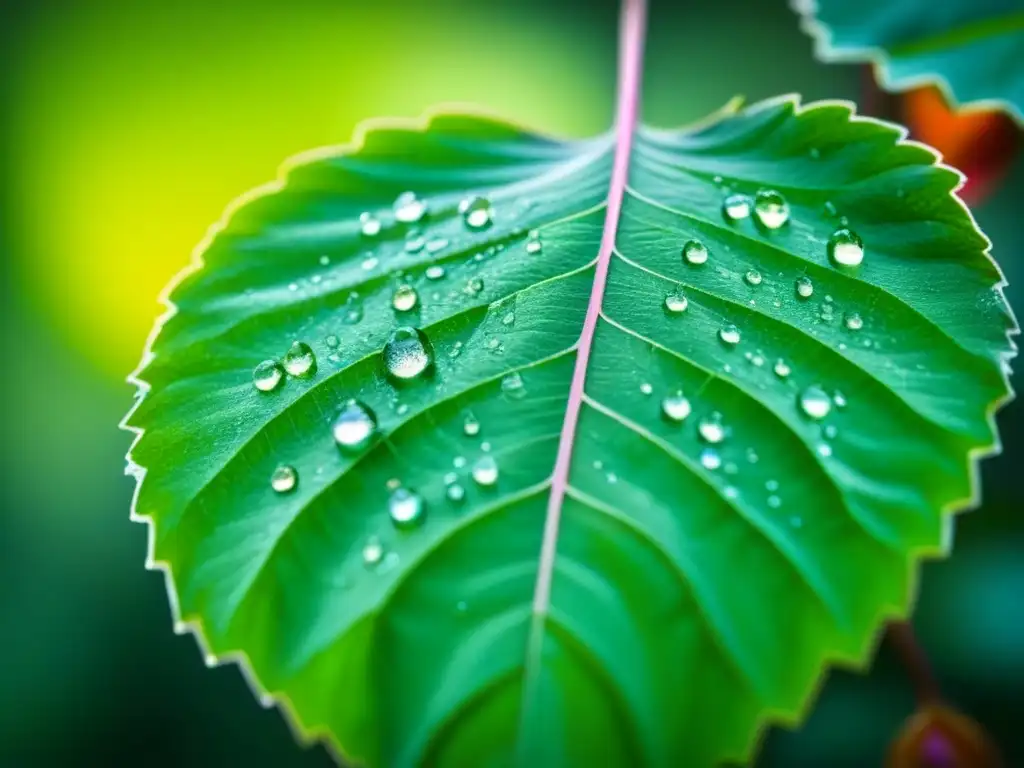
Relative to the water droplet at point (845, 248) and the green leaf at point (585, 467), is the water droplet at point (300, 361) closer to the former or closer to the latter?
the green leaf at point (585, 467)

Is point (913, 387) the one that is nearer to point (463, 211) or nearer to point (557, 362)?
point (557, 362)

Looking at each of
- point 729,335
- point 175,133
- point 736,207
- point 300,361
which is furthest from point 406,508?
point 175,133

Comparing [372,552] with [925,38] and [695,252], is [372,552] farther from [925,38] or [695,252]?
[925,38]

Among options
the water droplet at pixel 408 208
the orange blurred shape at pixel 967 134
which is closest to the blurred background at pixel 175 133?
the orange blurred shape at pixel 967 134

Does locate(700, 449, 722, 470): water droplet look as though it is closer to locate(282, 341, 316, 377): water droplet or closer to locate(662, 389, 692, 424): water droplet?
locate(662, 389, 692, 424): water droplet

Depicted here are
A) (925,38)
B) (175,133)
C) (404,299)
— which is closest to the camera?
(404,299)

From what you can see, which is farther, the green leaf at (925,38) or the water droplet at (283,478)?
the green leaf at (925,38)
